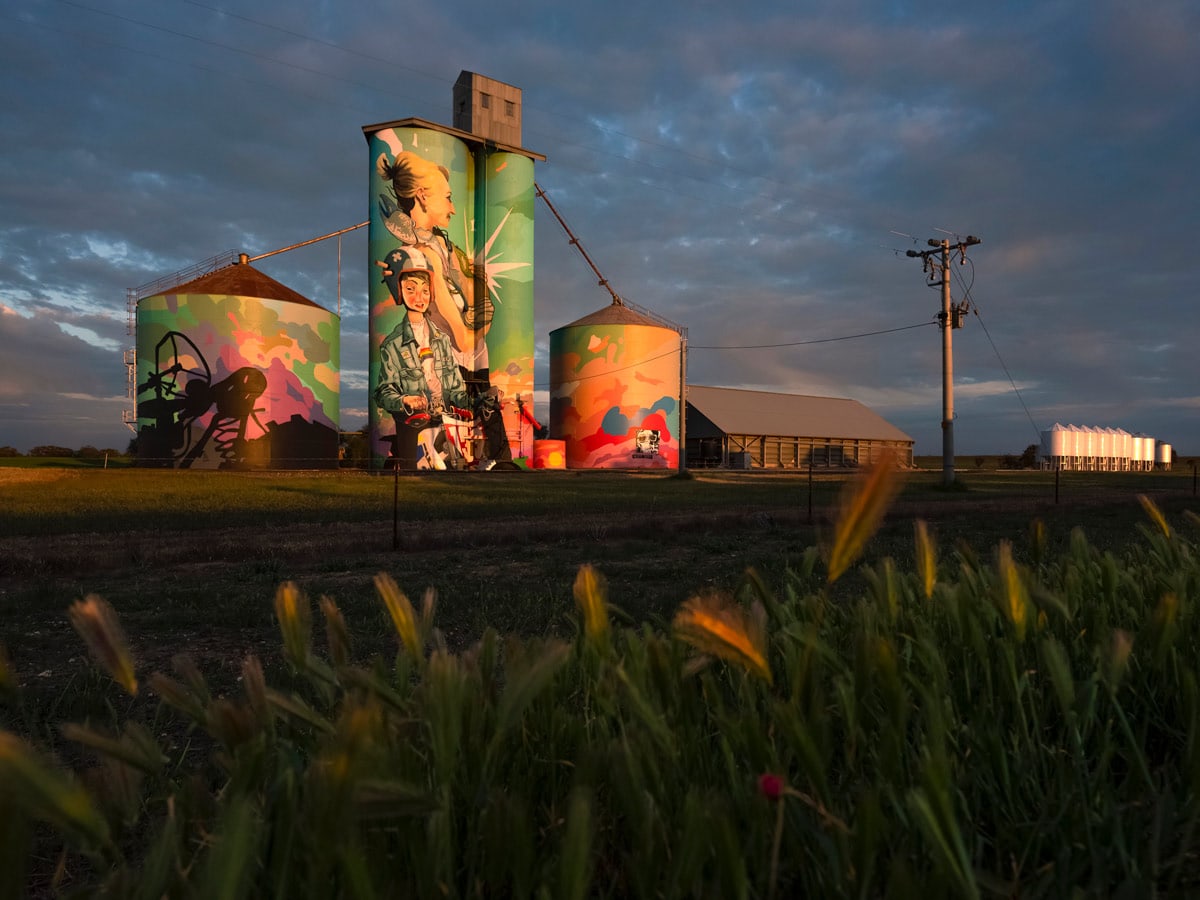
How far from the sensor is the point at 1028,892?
2.11ft

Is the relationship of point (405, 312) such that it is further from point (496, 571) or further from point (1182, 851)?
point (1182, 851)

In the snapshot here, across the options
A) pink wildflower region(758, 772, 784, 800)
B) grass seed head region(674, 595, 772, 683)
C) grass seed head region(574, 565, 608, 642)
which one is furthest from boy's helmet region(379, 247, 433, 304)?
pink wildflower region(758, 772, 784, 800)

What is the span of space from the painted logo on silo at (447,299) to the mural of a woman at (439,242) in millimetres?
46

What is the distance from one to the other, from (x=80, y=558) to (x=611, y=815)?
6.94 m

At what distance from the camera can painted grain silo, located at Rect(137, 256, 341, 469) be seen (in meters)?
29.3

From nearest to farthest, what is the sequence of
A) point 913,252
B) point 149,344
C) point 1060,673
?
point 1060,673
point 913,252
point 149,344

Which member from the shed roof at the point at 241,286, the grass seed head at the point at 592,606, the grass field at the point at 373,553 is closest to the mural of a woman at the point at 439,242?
the shed roof at the point at 241,286

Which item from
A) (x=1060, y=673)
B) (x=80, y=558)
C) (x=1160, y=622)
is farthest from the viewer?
(x=80, y=558)

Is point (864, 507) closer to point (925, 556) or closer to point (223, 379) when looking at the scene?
point (925, 556)

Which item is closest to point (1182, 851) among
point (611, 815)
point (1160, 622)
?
point (1160, 622)

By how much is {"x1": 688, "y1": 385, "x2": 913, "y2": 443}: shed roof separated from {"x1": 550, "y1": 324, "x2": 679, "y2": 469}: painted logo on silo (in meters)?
7.41

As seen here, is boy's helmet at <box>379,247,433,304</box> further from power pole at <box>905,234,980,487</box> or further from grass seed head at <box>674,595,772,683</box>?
grass seed head at <box>674,595,772,683</box>

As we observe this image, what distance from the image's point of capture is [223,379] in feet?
96.5

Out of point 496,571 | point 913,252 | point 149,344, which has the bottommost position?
point 496,571
